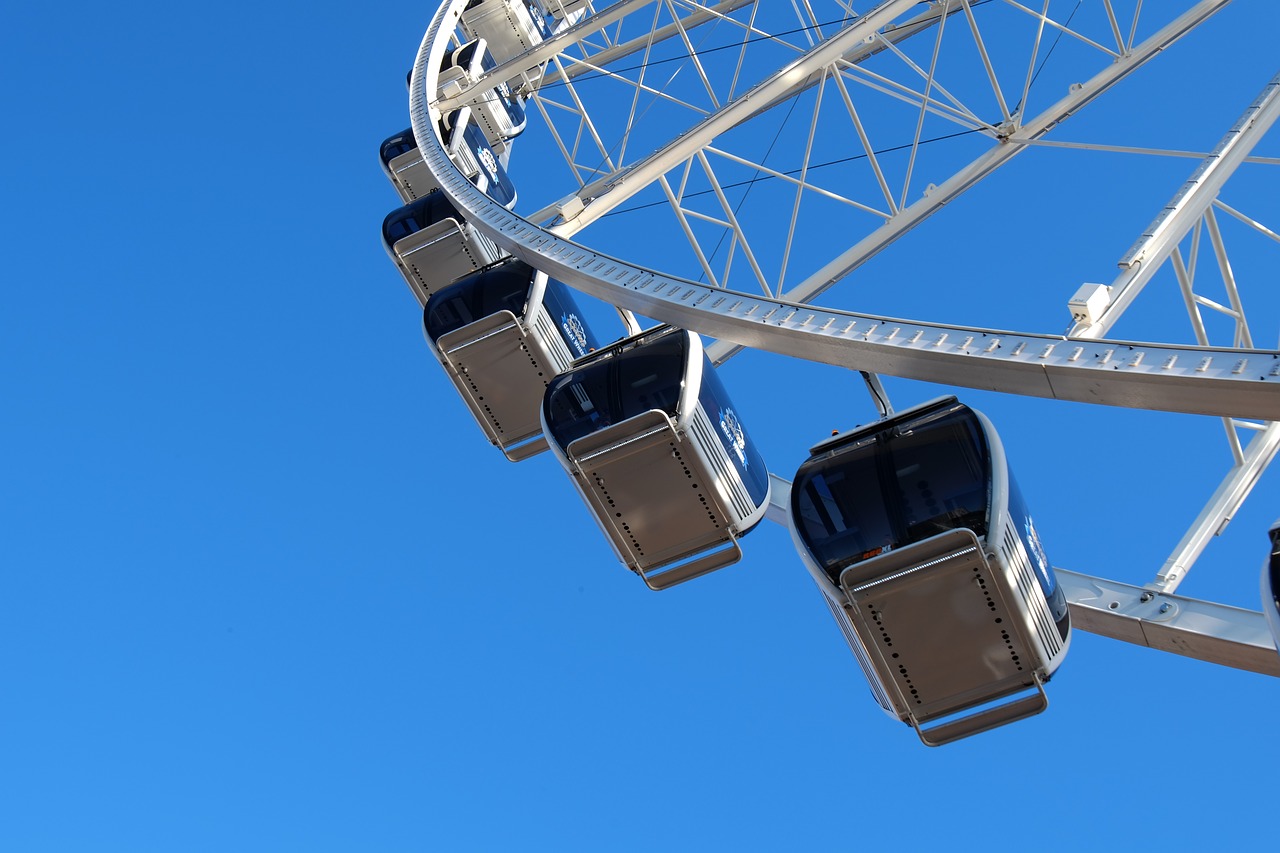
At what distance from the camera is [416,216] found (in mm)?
18453

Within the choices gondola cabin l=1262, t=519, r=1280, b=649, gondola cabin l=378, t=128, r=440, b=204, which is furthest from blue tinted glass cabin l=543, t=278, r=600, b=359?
gondola cabin l=1262, t=519, r=1280, b=649

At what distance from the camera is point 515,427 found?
14773 millimetres

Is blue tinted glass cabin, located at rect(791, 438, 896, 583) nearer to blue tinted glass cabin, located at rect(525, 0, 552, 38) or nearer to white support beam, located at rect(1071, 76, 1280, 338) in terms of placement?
white support beam, located at rect(1071, 76, 1280, 338)

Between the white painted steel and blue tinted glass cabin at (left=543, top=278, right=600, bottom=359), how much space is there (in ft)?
2.11

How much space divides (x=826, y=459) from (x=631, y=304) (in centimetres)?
184

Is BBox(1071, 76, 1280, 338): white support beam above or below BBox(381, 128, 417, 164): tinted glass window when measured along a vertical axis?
below

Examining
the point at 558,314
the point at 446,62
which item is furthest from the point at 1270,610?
the point at 446,62

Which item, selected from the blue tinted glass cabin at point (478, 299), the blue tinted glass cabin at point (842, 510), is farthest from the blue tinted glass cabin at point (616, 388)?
the blue tinted glass cabin at point (478, 299)

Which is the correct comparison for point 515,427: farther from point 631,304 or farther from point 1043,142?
point 1043,142

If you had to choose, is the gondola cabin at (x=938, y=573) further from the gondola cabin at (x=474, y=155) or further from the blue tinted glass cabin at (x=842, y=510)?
the gondola cabin at (x=474, y=155)

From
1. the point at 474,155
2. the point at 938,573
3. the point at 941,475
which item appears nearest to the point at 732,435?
the point at 941,475

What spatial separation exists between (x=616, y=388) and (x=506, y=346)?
2279mm

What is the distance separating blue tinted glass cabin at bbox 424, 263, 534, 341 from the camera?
14.8 m

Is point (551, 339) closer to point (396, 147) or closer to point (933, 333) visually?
point (933, 333)
